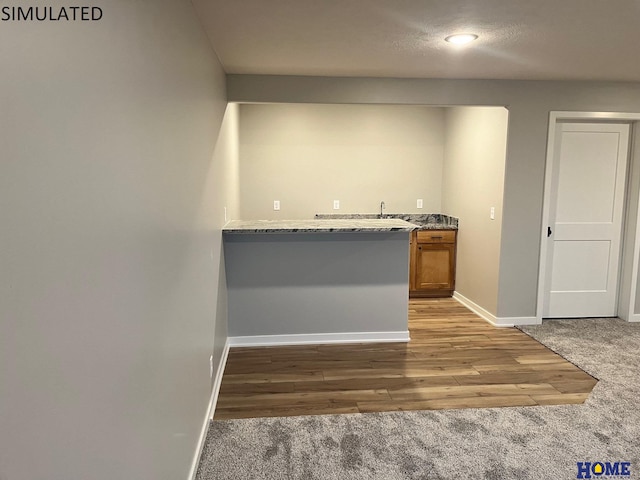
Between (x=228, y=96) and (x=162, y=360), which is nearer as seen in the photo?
(x=162, y=360)

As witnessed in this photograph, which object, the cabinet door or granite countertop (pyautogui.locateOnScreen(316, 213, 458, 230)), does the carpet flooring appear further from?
granite countertop (pyautogui.locateOnScreen(316, 213, 458, 230))

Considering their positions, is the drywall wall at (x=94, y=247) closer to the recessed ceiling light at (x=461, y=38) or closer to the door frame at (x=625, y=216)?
the recessed ceiling light at (x=461, y=38)

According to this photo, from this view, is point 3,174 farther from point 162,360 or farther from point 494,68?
point 494,68

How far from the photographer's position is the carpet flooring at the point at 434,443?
2.17 metres

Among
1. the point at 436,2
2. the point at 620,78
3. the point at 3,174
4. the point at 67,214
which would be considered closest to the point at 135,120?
the point at 67,214

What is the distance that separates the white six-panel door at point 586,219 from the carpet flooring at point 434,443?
172 cm

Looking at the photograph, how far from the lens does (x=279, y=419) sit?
2.65 meters

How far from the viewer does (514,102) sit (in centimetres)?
409

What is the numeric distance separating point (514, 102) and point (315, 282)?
2.49 m

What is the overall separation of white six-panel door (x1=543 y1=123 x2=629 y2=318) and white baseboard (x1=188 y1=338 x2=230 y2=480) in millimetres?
3293

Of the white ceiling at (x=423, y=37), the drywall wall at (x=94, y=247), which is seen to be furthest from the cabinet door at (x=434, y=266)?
the drywall wall at (x=94, y=247)

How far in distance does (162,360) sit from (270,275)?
2267 millimetres

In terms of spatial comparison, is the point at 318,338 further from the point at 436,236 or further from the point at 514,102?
the point at 514,102

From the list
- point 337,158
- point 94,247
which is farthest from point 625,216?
point 94,247
